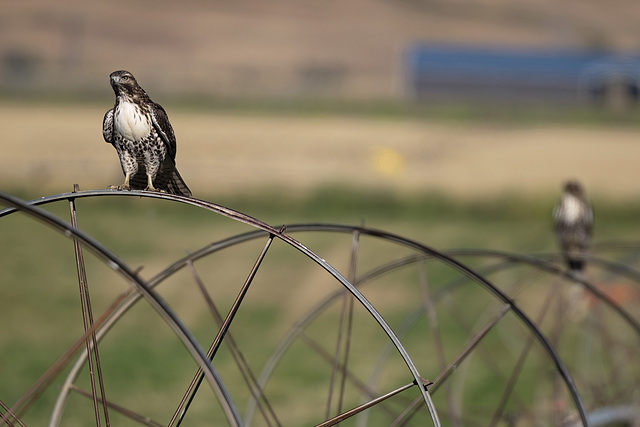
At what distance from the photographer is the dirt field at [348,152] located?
101 ft

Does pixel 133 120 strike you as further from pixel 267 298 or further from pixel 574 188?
pixel 267 298

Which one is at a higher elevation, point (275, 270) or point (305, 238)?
point (305, 238)

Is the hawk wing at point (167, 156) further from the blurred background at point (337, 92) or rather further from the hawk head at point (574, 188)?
the blurred background at point (337, 92)

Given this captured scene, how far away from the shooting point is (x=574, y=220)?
12086mm

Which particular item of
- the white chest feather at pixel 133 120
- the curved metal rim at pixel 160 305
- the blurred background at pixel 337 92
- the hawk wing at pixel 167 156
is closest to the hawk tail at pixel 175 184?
the hawk wing at pixel 167 156

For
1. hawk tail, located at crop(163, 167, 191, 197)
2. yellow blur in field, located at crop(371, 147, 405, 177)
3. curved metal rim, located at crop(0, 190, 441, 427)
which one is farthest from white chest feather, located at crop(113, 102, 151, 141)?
yellow blur in field, located at crop(371, 147, 405, 177)

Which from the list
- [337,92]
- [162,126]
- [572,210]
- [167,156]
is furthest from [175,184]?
[337,92]

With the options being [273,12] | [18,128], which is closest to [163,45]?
[273,12]

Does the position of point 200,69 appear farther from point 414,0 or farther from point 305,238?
point 305,238

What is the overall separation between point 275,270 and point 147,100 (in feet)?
61.1

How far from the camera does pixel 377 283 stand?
75.3ft

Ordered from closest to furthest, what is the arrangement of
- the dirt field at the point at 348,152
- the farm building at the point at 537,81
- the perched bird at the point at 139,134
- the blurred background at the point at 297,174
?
1. the perched bird at the point at 139,134
2. the blurred background at the point at 297,174
3. the dirt field at the point at 348,152
4. the farm building at the point at 537,81

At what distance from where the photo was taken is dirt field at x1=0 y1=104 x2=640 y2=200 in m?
30.9

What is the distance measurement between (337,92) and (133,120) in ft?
159
